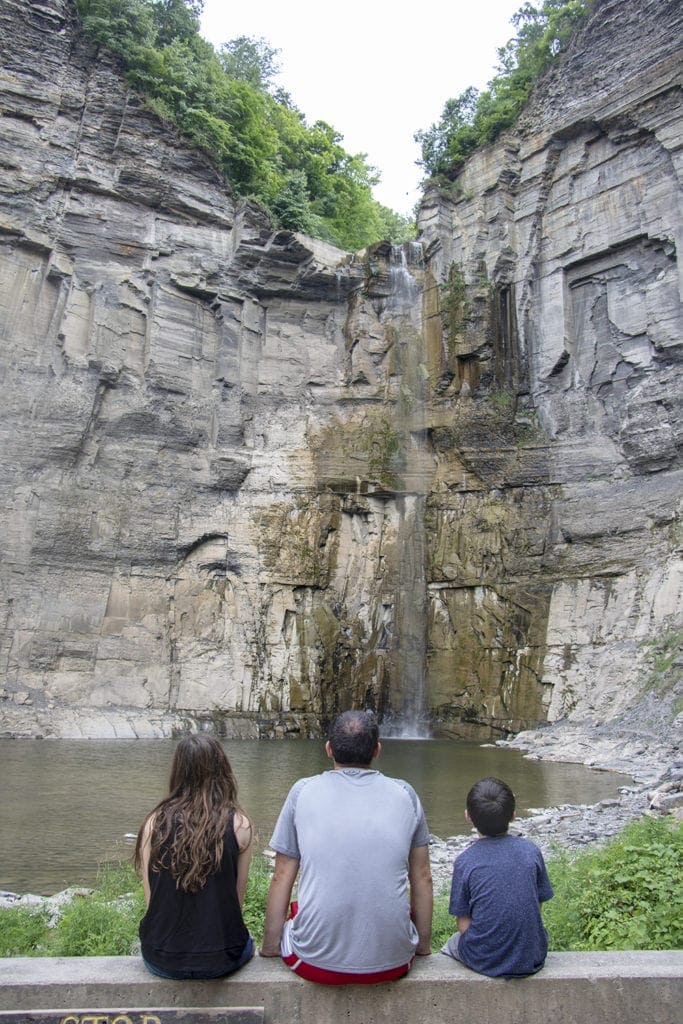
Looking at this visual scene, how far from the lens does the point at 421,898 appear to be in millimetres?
3703

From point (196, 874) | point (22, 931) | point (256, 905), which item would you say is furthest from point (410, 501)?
point (196, 874)

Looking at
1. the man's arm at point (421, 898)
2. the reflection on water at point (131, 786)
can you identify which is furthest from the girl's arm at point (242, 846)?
the reflection on water at point (131, 786)

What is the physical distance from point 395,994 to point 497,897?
2.02ft

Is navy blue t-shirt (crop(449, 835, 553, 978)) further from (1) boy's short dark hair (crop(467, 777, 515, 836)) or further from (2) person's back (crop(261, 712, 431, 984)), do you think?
(2) person's back (crop(261, 712, 431, 984))

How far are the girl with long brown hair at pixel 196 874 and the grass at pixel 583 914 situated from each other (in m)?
1.77

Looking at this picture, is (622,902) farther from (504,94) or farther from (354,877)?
(504,94)

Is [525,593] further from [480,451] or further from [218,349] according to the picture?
[218,349]

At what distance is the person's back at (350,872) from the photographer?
3.34 m

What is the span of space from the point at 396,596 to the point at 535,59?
22486 mm

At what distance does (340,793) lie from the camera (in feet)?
11.6

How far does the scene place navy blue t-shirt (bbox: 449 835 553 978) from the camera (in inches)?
138

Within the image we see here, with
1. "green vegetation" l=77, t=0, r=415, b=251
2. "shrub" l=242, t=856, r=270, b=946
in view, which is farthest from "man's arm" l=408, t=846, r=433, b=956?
"green vegetation" l=77, t=0, r=415, b=251

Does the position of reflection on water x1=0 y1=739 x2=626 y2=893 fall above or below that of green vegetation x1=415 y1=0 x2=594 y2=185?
below

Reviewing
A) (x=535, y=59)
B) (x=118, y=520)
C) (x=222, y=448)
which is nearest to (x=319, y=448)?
(x=222, y=448)
